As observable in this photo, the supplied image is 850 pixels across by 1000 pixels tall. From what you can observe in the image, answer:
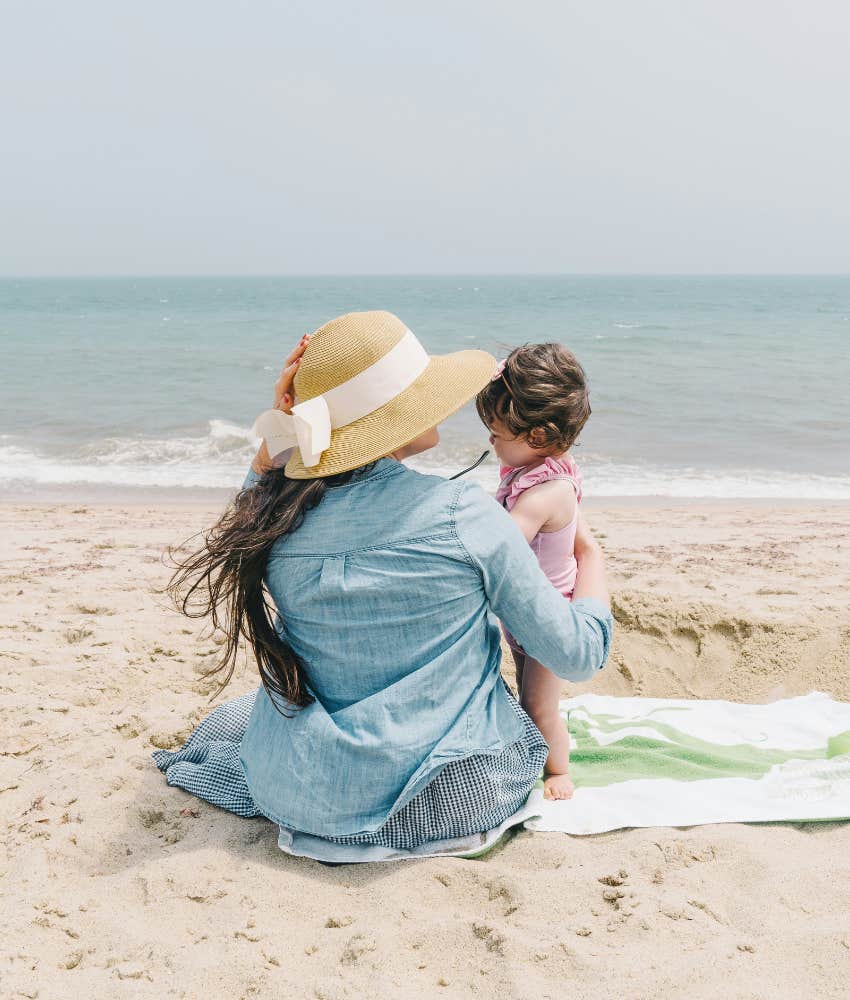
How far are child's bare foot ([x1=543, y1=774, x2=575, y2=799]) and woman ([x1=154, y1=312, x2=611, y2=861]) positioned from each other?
28cm

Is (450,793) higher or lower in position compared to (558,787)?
higher

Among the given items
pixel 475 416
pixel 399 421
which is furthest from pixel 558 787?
pixel 475 416

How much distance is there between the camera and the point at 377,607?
2.21m

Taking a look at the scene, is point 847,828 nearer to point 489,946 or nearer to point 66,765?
point 489,946

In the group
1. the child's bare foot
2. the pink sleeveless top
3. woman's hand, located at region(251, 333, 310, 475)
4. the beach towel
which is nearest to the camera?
woman's hand, located at region(251, 333, 310, 475)

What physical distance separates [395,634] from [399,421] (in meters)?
0.52

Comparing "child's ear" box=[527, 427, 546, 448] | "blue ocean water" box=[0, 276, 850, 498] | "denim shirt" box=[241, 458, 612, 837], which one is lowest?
"blue ocean water" box=[0, 276, 850, 498]

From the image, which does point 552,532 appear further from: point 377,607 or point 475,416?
point 475,416

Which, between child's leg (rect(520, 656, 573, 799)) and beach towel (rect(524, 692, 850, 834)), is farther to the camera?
child's leg (rect(520, 656, 573, 799))

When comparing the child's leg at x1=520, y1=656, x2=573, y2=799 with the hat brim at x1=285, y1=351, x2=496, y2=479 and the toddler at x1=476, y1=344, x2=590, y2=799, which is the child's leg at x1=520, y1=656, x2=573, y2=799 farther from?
the hat brim at x1=285, y1=351, x2=496, y2=479

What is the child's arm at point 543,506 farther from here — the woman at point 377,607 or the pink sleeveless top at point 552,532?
the woman at point 377,607

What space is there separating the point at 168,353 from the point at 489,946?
78.7 feet

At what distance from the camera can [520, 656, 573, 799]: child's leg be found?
111 inches

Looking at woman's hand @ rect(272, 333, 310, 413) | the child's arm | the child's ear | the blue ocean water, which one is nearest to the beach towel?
the child's arm
